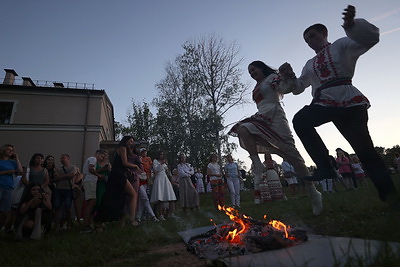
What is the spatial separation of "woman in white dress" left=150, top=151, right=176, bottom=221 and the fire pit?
4285 millimetres

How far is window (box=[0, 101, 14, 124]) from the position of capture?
21.6 metres

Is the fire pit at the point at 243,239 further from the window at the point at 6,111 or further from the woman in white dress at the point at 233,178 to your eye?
the window at the point at 6,111

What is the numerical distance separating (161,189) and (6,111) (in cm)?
2152

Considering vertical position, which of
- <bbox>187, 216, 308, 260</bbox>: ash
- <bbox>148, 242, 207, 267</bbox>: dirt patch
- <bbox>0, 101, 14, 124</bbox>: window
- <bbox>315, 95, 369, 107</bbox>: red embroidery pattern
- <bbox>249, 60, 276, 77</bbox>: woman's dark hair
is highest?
<bbox>0, 101, 14, 124</bbox>: window

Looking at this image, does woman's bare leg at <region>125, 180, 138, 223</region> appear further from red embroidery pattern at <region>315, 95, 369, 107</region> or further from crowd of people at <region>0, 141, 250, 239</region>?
red embroidery pattern at <region>315, 95, 369, 107</region>

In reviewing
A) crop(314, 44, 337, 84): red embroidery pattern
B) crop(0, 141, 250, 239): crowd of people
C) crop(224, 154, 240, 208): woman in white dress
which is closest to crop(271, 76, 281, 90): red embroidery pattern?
crop(314, 44, 337, 84): red embroidery pattern

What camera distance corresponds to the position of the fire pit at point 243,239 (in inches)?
86.9

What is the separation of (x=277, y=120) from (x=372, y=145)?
4.41ft

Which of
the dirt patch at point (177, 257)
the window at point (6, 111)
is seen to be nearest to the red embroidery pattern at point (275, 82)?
the dirt patch at point (177, 257)

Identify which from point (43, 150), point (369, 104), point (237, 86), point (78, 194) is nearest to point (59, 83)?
point (43, 150)

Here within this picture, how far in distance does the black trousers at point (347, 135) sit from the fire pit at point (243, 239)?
1.24 metres

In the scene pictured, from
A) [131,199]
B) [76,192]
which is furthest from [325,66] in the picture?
[76,192]

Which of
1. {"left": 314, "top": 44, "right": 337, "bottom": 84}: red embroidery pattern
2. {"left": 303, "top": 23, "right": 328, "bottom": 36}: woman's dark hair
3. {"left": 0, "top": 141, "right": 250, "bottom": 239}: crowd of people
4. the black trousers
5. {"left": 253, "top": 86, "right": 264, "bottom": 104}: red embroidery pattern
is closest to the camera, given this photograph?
the black trousers

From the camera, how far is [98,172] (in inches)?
231
